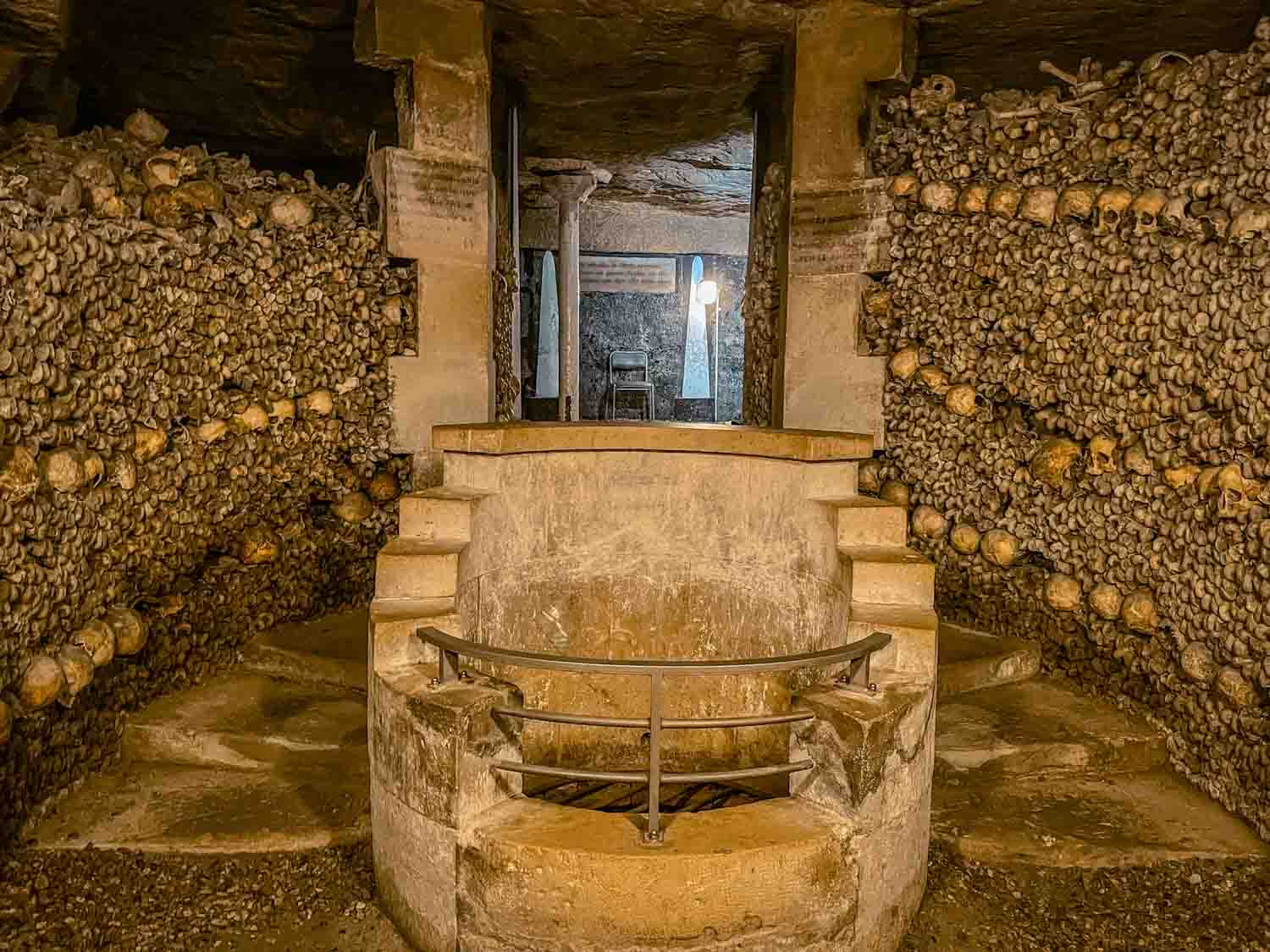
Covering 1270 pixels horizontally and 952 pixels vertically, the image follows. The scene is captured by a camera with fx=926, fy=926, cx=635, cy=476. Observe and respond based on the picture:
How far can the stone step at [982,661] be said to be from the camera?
4504mm

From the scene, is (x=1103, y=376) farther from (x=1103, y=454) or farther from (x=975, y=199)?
(x=975, y=199)

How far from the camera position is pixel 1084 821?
3.54 metres

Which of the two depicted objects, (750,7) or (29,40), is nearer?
(29,40)

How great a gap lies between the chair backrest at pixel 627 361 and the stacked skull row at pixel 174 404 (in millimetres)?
6926

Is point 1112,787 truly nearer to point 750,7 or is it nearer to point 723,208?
point 750,7

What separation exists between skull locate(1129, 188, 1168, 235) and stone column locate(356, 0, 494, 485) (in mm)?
3467

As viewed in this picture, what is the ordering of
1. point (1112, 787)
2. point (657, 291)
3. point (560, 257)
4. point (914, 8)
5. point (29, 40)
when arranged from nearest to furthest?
point (1112, 787) → point (29, 40) → point (914, 8) → point (560, 257) → point (657, 291)

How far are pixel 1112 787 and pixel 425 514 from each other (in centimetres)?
303

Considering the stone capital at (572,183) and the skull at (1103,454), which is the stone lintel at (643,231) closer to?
the stone capital at (572,183)

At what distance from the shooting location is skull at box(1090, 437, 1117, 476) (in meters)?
4.38

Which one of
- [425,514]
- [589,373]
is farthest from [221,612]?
[589,373]

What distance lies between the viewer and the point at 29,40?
4371 millimetres

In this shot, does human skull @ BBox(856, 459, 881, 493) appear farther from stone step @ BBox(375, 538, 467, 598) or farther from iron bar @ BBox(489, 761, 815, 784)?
iron bar @ BBox(489, 761, 815, 784)

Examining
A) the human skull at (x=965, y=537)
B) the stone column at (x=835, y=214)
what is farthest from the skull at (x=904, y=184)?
the human skull at (x=965, y=537)
